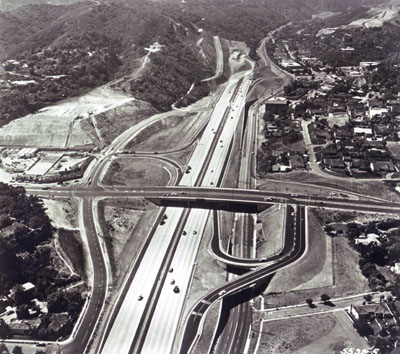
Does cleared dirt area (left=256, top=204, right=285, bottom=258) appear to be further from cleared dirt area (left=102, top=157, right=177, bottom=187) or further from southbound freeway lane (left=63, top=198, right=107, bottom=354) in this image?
southbound freeway lane (left=63, top=198, right=107, bottom=354)

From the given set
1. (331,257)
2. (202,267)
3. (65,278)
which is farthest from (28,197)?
(331,257)

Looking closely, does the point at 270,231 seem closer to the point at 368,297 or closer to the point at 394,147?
the point at 368,297

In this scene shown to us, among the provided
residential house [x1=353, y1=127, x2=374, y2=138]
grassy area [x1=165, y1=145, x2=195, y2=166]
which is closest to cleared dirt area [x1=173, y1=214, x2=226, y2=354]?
grassy area [x1=165, y1=145, x2=195, y2=166]

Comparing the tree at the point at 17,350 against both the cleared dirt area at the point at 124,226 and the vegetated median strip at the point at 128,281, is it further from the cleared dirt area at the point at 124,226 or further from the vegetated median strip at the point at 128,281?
the cleared dirt area at the point at 124,226

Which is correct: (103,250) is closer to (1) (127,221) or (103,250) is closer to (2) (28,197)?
(1) (127,221)

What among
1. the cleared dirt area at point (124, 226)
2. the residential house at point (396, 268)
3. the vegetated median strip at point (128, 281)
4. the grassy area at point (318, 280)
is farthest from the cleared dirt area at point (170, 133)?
the residential house at point (396, 268)

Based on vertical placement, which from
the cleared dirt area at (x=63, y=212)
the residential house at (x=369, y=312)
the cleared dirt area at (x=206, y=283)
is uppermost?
the cleared dirt area at (x=63, y=212)

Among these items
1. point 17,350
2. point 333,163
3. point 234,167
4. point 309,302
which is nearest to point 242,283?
point 309,302
